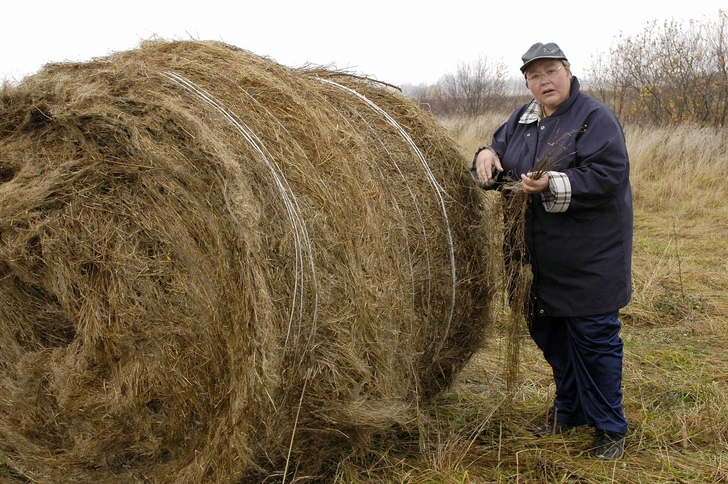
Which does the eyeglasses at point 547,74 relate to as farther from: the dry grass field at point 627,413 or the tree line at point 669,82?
the tree line at point 669,82

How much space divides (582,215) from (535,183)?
32 centimetres

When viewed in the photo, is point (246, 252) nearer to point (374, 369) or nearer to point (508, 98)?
point (374, 369)

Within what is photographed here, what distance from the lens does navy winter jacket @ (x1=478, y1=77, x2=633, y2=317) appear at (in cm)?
331

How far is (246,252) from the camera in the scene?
2666 mm

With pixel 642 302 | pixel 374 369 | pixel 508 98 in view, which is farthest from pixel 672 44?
pixel 374 369

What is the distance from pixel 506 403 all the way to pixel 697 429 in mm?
997

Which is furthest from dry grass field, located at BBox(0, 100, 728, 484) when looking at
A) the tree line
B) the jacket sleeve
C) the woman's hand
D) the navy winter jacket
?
the tree line

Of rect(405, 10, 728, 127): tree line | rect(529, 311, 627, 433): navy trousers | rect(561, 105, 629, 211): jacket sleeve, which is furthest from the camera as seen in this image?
rect(405, 10, 728, 127): tree line

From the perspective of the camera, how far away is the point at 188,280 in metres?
2.82

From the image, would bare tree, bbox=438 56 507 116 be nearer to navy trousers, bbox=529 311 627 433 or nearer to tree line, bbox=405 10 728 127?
tree line, bbox=405 10 728 127

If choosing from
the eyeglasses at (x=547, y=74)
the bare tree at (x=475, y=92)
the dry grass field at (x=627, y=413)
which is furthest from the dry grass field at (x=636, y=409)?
the bare tree at (x=475, y=92)

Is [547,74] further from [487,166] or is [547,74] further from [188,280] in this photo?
[188,280]

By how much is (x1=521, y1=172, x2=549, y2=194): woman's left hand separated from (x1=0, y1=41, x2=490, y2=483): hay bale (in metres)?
0.67

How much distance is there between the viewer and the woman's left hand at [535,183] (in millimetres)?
3309
